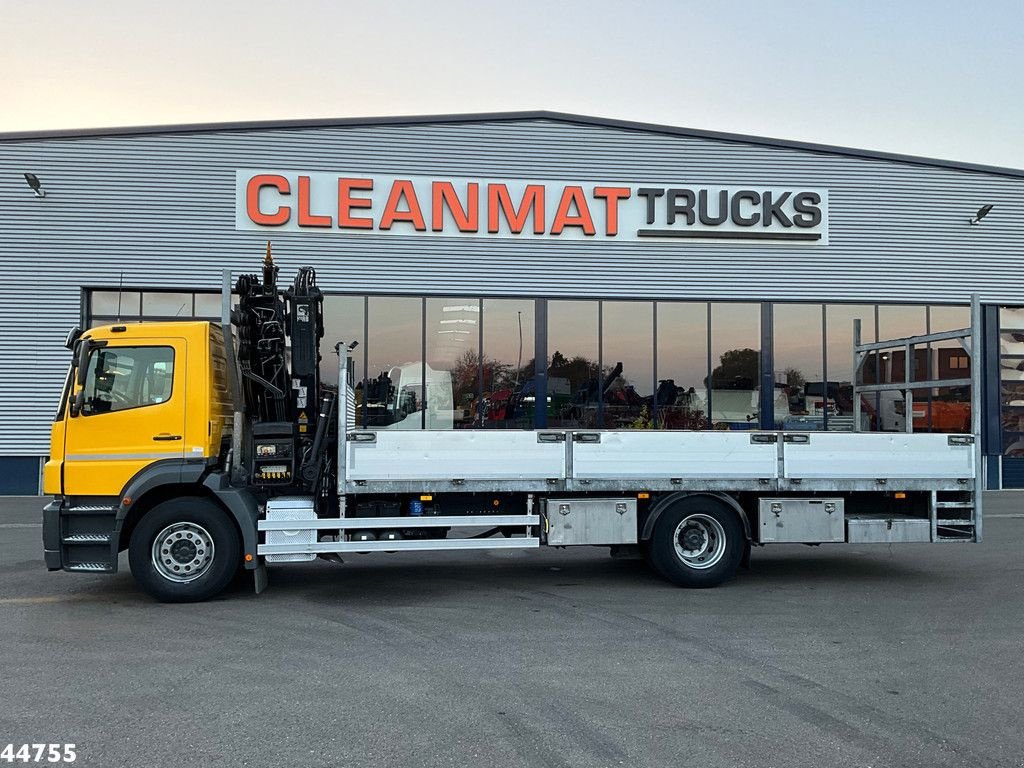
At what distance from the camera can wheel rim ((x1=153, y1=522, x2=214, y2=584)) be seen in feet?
24.2

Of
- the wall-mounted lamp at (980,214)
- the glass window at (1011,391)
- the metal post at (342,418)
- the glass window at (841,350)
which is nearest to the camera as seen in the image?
the metal post at (342,418)

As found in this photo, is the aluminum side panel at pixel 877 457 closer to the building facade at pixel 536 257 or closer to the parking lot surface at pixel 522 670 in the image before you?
the parking lot surface at pixel 522 670

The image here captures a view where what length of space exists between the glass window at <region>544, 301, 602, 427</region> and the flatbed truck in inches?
341

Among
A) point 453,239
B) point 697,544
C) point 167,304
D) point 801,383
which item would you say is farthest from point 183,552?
point 801,383

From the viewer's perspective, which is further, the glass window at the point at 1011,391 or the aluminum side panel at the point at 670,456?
the glass window at the point at 1011,391

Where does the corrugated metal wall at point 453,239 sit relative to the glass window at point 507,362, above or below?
above

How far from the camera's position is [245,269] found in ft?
54.8

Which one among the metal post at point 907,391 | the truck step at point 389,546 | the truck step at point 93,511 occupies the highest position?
the metal post at point 907,391

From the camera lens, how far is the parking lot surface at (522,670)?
14.0 ft

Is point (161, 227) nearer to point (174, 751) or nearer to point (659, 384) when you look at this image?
point (659, 384)

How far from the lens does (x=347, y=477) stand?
766 centimetres

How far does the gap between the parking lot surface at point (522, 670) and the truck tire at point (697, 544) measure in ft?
0.73

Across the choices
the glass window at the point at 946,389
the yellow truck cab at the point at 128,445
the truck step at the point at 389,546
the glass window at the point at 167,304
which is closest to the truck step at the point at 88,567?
the yellow truck cab at the point at 128,445

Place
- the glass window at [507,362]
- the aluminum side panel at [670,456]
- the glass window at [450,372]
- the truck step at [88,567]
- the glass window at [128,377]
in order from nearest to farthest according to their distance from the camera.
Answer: the truck step at [88,567] → the glass window at [128,377] → the aluminum side panel at [670,456] → the glass window at [450,372] → the glass window at [507,362]
